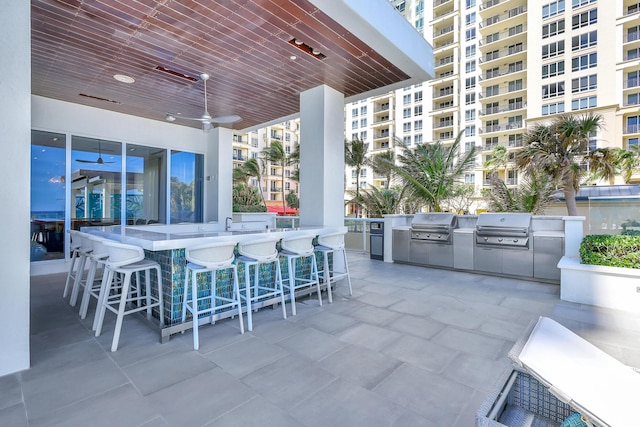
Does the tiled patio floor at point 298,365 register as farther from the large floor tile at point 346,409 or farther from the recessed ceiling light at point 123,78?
the recessed ceiling light at point 123,78

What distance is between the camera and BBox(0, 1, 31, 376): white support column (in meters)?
2.29

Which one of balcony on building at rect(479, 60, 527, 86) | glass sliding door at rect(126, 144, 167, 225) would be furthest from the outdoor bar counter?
balcony on building at rect(479, 60, 527, 86)

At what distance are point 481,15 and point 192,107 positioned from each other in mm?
32918

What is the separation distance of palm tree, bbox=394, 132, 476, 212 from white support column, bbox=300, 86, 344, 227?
274cm

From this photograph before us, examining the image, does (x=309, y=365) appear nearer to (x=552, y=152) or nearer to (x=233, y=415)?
(x=233, y=415)

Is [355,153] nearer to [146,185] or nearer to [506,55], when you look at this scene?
[146,185]

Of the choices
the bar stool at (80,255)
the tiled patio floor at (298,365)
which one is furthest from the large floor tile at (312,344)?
the bar stool at (80,255)

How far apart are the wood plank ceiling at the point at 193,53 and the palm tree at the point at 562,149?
5.77 meters

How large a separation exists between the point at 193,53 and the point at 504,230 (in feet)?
18.8

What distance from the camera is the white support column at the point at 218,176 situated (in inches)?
302

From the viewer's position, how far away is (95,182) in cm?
646

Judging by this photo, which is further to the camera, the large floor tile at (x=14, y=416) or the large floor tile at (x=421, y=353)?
the large floor tile at (x=421, y=353)

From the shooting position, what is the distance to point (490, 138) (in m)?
28.5

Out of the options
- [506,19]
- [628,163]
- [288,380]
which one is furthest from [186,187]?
[506,19]
